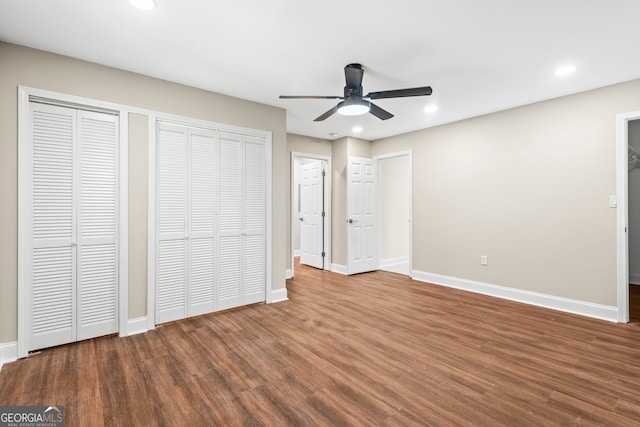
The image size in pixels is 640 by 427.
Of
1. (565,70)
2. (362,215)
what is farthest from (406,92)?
(362,215)

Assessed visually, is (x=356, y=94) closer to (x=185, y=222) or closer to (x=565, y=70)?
(x=565, y=70)

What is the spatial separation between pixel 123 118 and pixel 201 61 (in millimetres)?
981

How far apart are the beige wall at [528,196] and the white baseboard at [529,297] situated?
0.07m

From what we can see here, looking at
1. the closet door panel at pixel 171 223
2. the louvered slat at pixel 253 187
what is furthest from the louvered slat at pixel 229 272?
the closet door panel at pixel 171 223

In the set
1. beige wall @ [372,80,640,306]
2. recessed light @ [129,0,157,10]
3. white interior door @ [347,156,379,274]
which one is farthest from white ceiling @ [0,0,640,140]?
white interior door @ [347,156,379,274]

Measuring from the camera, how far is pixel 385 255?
254 inches

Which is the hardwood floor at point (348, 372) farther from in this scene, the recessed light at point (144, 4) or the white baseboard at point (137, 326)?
the recessed light at point (144, 4)

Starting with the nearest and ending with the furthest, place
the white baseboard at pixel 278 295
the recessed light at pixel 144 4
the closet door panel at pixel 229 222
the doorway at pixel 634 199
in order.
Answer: the recessed light at pixel 144 4 < the closet door panel at pixel 229 222 < the white baseboard at pixel 278 295 < the doorway at pixel 634 199

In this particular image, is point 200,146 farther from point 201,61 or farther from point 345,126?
point 345,126

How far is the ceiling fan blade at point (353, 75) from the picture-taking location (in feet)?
9.14

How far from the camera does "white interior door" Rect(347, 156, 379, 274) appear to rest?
5750mm

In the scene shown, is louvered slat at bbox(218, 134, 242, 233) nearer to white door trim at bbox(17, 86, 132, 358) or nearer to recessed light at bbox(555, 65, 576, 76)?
white door trim at bbox(17, 86, 132, 358)

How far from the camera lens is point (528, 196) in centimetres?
404

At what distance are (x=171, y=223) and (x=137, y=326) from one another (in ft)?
3.56
